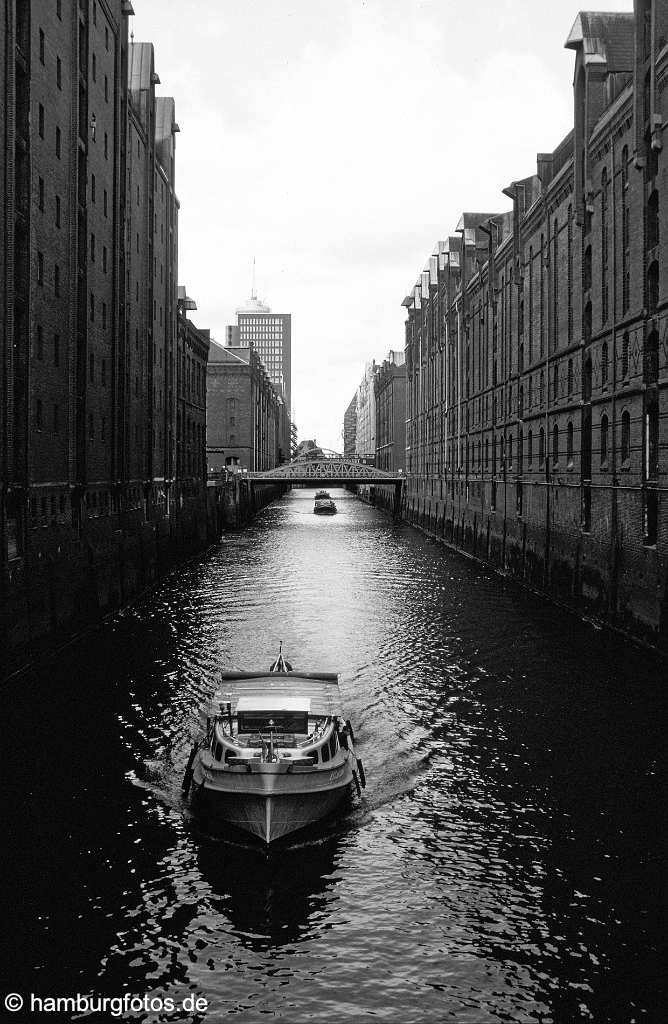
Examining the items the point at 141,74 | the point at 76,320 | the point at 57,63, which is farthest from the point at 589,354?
the point at 141,74

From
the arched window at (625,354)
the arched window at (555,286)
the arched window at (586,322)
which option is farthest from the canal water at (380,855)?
the arched window at (555,286)

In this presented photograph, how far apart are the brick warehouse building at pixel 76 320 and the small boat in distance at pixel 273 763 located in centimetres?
1088

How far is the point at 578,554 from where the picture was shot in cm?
3956

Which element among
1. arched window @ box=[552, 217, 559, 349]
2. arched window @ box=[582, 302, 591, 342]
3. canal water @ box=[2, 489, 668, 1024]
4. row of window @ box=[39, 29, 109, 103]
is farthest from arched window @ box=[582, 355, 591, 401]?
row of window @ box=[39, 29, 109, 103]

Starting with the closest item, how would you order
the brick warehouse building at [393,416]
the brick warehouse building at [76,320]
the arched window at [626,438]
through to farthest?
the brick warehouse building at [76,320]
the arched window at [626,438]
the brick warehouse building at [393,416]

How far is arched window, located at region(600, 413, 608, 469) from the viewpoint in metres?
36.9

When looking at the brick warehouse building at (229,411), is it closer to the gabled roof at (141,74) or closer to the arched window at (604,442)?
the gabled roof at (141,74)

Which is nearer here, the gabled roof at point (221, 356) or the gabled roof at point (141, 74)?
the gabled roof at point (141, 74)

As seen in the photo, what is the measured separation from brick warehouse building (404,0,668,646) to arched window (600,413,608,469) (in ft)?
0.41

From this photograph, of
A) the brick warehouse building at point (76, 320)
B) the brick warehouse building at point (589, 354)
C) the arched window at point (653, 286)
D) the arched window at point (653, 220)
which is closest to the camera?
the brick warehouse building at point (76, 320)

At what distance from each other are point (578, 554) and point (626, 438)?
744cm

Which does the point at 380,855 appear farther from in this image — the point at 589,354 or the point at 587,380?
the point at 589,354

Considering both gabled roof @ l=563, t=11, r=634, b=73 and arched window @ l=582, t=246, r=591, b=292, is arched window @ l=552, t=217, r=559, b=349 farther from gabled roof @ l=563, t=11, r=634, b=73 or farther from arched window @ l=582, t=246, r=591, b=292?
gabled roof @ l=563, t=11, r=634, b=73

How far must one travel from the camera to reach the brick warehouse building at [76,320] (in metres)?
29.6
